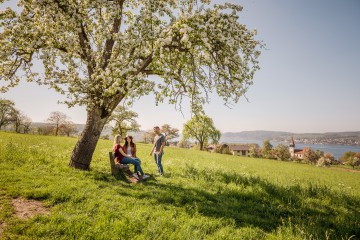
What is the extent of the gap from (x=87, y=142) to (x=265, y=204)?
9.30 m

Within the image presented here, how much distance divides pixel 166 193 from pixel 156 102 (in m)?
5.35

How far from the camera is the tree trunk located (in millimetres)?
10781

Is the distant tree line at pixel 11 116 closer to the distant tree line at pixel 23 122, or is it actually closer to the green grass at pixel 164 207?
the distant tree line at pixel 23 122

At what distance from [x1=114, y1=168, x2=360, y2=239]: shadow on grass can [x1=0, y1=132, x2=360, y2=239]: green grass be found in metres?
0.03

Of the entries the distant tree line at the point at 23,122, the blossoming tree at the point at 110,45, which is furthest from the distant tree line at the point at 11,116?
the blossoming tree at the point at 110,45

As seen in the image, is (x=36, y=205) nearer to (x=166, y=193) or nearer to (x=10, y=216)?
(x=10, y=216)

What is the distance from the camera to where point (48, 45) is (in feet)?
32.2

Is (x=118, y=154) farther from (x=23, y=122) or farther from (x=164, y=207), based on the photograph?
(x=23, y=122)

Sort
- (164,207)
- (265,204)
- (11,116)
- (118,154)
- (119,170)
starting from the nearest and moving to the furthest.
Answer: (164,207) < (265,204) < (119,170) < (118,154) < (11,116)

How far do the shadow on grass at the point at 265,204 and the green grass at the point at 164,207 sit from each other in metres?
0.03

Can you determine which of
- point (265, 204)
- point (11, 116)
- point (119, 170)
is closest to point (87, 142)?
point (119, 170)

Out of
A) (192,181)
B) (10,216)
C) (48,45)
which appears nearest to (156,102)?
(192,181)

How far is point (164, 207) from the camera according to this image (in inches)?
281

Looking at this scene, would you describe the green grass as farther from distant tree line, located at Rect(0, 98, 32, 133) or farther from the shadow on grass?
distant tree line, located at Rect(0, 98, 32, 133)
